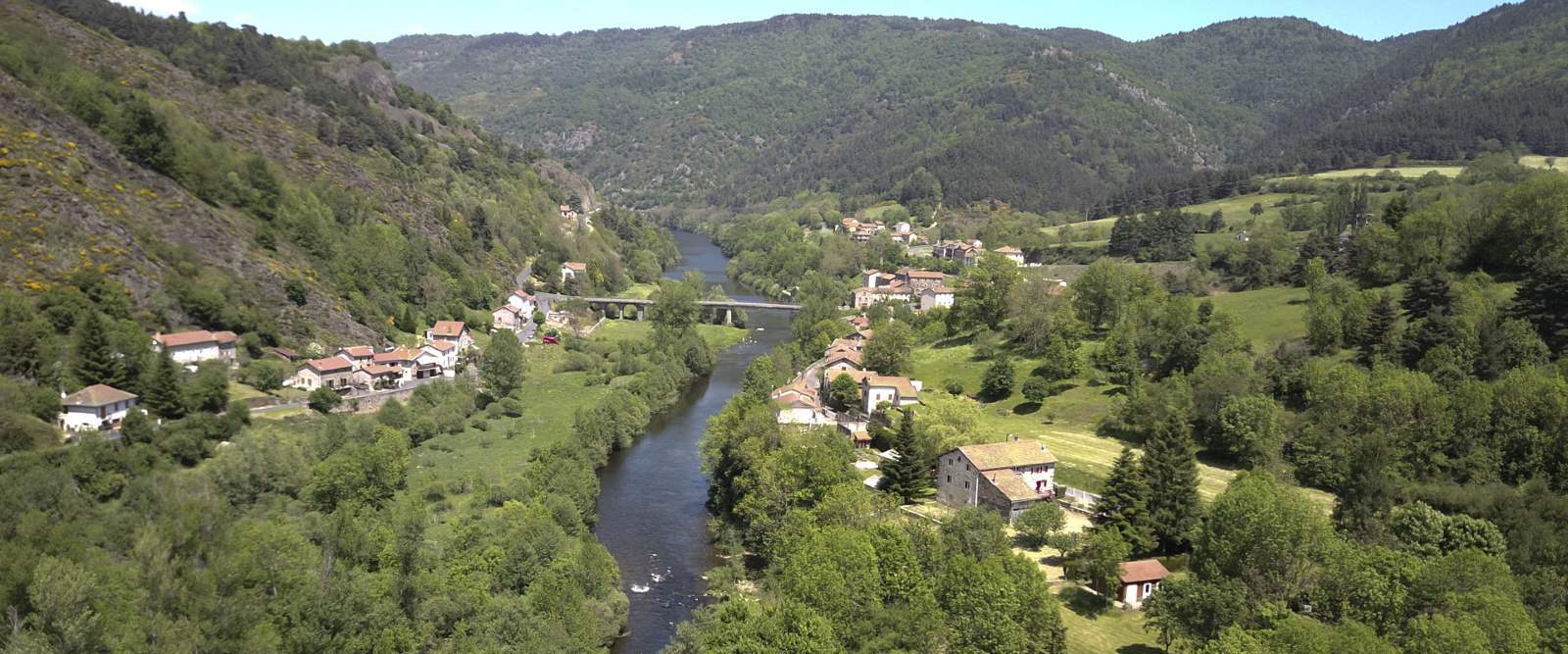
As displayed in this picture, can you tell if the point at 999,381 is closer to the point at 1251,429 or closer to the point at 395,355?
the point at 1251,429

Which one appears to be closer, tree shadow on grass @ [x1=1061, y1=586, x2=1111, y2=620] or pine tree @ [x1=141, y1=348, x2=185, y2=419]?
tree shadow on grass @ [x1=1061, y1=586, x2=1111, y2=620]

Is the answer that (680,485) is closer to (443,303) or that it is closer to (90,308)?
(90,308)

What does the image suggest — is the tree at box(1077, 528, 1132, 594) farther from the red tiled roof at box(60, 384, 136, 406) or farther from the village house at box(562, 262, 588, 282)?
the village house at box(562, 262, 588, 282)

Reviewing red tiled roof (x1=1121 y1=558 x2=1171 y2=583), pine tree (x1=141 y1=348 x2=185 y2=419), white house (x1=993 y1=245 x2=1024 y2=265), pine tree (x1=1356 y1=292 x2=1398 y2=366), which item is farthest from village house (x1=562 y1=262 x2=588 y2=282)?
red tiled roof (x1=1121 y1=558 x2=1171 y2=583)

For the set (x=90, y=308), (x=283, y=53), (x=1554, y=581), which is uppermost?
(x=283, y=53)

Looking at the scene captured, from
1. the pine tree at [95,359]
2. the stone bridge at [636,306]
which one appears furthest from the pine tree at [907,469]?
the stone bridge at [636,306]

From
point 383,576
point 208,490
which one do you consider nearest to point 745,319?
point 208,490
